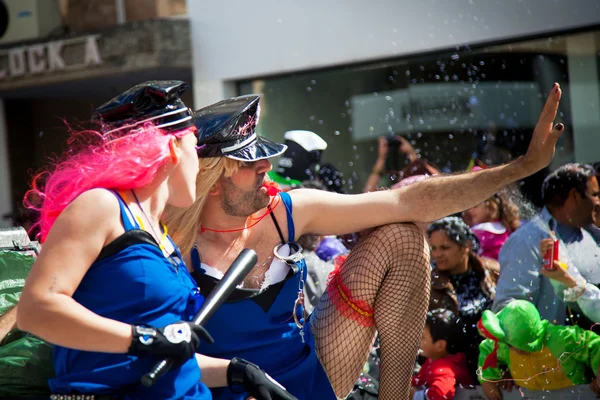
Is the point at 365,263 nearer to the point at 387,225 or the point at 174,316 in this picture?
the point at 387,225

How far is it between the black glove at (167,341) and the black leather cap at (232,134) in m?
0.99

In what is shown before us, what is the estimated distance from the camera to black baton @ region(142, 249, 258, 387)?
1.96 metres

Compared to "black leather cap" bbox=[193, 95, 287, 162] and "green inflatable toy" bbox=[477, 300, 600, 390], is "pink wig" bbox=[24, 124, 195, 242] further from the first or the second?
"green inflatable toy" bbox=[477, 300, 600, 390]

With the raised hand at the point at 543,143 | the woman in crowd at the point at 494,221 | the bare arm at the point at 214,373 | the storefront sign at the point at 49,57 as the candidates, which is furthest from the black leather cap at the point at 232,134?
the storefront sign at the point at 49,57

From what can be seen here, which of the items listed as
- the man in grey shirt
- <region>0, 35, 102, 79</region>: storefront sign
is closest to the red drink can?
the man in grey shirt

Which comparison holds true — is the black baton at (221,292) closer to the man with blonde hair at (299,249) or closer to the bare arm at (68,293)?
the bare arm at (68,293)

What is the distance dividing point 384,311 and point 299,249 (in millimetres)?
394

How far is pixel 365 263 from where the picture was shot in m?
3.00

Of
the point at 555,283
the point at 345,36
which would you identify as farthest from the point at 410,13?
the point at 555,283

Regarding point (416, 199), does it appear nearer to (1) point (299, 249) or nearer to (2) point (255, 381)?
(1) point (299, 249)

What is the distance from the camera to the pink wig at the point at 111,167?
6.82 feet

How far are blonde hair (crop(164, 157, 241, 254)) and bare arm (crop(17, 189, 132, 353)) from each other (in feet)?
3.23

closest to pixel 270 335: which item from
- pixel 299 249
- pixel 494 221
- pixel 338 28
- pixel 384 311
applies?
pixel 299 249

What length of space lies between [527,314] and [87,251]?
2.15 m
